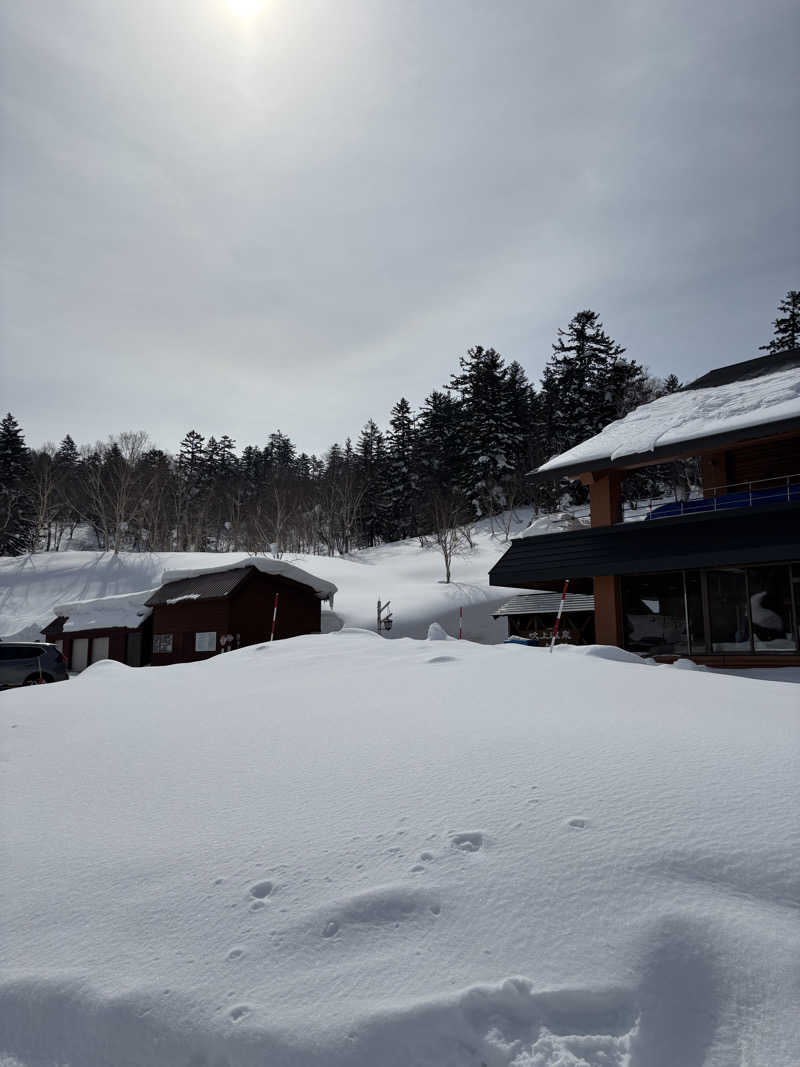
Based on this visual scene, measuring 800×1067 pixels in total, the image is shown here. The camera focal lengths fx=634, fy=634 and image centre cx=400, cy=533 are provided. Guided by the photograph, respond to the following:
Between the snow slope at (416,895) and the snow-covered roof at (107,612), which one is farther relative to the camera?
the snow-covered roof at (107,612)

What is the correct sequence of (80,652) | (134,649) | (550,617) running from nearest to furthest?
1. (550,617)
2. (134,649)
3. (80,652)

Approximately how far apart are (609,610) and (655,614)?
103 centimetres

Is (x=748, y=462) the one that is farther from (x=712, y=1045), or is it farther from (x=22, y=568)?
(x=22, y=568)

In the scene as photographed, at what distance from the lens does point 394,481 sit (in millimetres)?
59250

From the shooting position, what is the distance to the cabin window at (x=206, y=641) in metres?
23.7

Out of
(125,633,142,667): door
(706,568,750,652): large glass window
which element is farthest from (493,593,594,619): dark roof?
(125,633,142,667): door

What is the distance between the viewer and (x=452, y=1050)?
6.39 feet

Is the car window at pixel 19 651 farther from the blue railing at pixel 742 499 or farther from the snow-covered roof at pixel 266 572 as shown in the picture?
the blue railing at pixel 742 499

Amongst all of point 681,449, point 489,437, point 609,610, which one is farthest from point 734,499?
point 489,437

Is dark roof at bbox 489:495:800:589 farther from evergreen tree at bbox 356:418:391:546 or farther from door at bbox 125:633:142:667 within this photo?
evergreen tree at bbox 356:418:391:546

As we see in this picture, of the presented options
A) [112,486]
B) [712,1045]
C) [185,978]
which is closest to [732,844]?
[712,1045]

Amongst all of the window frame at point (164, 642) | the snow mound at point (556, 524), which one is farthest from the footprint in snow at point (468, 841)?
the window frame at point (164, 642)

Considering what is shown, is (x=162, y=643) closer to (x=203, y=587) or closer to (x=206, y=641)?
(x=206, y=641)

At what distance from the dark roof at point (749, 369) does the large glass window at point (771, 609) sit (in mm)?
5858
